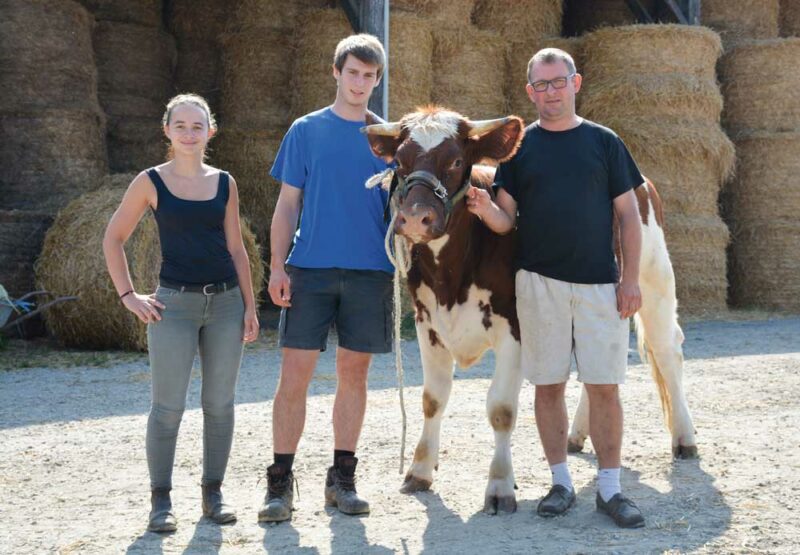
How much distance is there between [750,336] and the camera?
30.6 feet

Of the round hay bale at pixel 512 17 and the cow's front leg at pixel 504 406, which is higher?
the round hay bale at pixel 512 17

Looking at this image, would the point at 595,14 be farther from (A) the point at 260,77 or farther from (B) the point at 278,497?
(B) the point at 278,497

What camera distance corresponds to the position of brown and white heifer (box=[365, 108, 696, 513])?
12.8 ft

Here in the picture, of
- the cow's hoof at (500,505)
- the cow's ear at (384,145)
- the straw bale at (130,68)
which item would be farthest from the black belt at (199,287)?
the straw bale at (130,68)

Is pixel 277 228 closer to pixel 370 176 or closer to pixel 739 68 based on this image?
pixel 370 176

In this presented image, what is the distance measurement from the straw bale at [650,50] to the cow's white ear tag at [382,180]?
23.3ft

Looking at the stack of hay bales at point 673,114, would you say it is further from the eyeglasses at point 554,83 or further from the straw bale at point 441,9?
the eyeglasses at point 554,83

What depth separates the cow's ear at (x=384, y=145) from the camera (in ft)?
13.2

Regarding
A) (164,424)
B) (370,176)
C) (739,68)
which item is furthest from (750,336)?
(164,424)

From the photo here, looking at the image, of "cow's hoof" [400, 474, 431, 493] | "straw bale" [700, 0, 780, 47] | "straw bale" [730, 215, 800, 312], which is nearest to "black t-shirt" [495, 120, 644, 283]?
"cow's hoof" [400, 474, 431, 493]

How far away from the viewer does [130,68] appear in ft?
36.4

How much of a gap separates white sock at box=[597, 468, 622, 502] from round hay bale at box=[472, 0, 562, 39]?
25.5 feet

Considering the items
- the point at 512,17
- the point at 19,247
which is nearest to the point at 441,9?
the point at 512,17

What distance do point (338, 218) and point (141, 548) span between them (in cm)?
150
